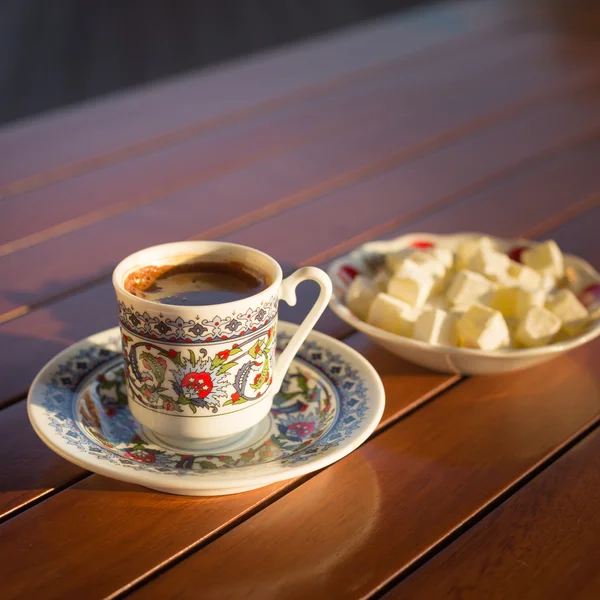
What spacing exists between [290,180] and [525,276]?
49 cm

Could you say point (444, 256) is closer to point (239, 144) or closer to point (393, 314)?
point (393, 314)

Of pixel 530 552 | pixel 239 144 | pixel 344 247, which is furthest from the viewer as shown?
pixel 239 144

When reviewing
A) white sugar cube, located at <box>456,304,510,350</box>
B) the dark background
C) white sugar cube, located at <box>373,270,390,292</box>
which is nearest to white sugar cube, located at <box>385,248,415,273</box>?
white sugar cube, located at <box>373,270,390,292</box>

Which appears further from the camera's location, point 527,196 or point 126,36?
point 126,36

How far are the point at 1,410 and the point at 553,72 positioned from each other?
4.87ft

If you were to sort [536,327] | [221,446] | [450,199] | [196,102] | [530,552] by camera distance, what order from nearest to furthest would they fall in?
[530,552] → [221,446] → [536,327] → [450,199] → [196,102]

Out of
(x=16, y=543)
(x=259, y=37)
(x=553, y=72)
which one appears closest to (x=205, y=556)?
(x=16, y=543)

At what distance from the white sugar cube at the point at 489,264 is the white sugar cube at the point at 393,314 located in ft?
0.37

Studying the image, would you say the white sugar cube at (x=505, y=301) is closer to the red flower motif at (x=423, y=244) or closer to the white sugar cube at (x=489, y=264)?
the white sugar cube at (x=489, y=264)

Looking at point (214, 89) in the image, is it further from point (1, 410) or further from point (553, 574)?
point (553, 574)

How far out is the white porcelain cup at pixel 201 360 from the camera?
0.67 m

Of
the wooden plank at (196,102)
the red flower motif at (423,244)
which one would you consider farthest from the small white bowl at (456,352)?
the wooden plank at (196,102)

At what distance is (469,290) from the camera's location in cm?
89

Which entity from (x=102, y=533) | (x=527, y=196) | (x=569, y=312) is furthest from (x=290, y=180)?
(x=102, y=533)
